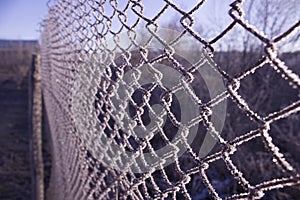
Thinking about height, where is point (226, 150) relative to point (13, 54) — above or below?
below

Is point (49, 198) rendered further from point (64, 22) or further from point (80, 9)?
point (80, 9)

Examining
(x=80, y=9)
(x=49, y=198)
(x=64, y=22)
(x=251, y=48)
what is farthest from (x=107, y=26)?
(x=251, y=48)

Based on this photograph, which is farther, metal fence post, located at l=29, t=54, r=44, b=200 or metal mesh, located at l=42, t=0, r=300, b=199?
metal fence post, located at l=29, t=54, r=44, b=200

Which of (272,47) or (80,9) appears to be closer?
(272,47)

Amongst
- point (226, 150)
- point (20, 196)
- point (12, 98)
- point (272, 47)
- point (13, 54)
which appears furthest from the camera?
point (13, 54)

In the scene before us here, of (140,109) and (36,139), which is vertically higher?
(36,139)

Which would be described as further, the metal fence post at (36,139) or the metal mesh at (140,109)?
the metal fence post at (36,139)

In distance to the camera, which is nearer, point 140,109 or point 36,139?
point 140,109

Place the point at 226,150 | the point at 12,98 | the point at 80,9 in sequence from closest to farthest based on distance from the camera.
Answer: the point at 226,150
the point at 80,9
the point at 12,98

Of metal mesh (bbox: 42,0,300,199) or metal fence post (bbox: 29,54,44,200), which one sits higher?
metal fence post (bbox: 29,54,44,200)

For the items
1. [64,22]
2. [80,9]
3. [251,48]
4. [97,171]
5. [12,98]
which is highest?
[12,98]

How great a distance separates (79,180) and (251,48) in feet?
11.4

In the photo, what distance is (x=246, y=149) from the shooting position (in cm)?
375

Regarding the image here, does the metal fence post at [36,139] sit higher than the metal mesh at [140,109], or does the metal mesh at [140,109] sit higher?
the metal fence post at [36,139]
